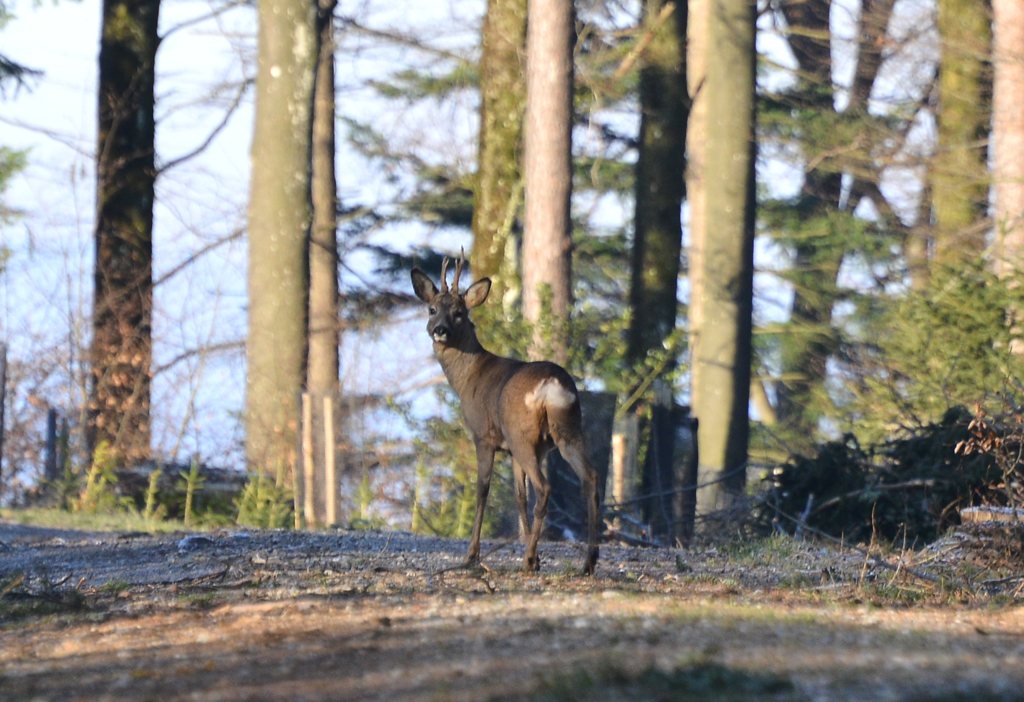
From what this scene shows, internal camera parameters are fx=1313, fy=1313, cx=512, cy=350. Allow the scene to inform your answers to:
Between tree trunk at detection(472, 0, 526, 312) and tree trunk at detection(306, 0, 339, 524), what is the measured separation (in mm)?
4289

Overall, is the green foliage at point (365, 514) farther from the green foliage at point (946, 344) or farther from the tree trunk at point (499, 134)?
the green foliage at point (946, 344)

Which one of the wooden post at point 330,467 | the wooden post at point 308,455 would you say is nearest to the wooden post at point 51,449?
the wooden post at point 308,455

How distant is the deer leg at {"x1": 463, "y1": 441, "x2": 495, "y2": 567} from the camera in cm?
708

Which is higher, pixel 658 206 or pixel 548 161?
pixel 658 206

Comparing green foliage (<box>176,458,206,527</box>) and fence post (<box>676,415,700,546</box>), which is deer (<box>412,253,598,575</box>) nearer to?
fence post (<box>676,415,700,546</box>)

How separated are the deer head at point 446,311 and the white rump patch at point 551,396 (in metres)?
0.97

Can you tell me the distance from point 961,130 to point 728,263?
216 inches

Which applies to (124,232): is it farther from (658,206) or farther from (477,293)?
(477,293)

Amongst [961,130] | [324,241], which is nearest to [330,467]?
[324,241]

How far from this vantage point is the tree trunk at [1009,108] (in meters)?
17.5

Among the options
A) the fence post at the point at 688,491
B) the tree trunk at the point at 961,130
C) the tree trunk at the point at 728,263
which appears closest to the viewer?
the fence post at the point at 688,491

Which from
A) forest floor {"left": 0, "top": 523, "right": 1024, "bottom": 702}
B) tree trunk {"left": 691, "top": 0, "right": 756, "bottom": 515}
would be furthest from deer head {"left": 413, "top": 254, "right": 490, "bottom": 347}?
tree trunk {"left": 691, "top": 0, "right": 756, "bottom": 515}

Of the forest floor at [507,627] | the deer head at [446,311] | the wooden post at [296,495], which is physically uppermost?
the deer head at [446,311]

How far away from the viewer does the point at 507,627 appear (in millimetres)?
4832
